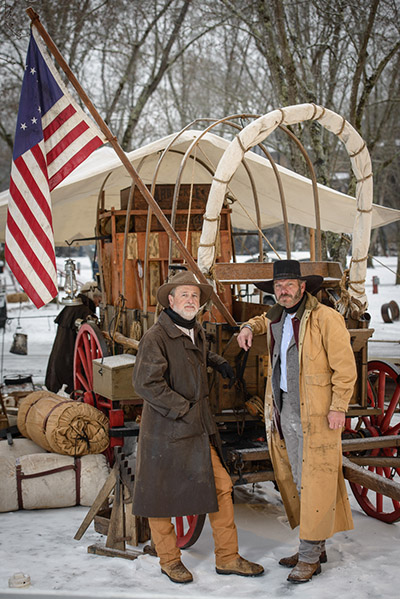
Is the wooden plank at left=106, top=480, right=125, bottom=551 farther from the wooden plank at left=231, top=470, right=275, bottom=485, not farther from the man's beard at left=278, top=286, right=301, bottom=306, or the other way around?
the man's beard at left=278, top=286, right=301, bottom=306

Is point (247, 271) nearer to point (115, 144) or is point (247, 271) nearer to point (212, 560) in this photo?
point (115, 144)

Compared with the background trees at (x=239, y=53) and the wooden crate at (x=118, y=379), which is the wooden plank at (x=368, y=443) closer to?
the wooden crate at (x=118, y=379)

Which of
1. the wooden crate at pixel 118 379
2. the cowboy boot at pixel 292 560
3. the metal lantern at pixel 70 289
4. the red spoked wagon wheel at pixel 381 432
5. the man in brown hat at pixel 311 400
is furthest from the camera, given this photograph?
the metal lantern at pixel 70 289

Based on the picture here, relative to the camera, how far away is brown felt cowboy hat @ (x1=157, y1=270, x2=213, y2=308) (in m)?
3.94

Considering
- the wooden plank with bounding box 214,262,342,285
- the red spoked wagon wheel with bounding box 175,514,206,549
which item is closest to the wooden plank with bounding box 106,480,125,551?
the red spoked wagon wheel with bounding box 175,514,206,549

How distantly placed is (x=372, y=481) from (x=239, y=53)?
20.1m

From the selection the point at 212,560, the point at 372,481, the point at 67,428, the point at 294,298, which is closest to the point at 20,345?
the point at 67,428

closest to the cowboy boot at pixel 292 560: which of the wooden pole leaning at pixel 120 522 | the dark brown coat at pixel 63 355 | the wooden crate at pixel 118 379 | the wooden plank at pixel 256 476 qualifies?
the wooden plank at pixel 256 476

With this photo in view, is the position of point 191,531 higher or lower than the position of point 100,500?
lower

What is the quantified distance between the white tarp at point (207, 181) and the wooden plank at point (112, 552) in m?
3.71

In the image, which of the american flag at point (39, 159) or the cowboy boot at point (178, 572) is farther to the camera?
the american flag at point (39, 159)

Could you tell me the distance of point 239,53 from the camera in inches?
854

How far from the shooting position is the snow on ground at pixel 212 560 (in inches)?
146

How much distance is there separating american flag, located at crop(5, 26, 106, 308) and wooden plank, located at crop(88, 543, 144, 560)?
163 centimetres
